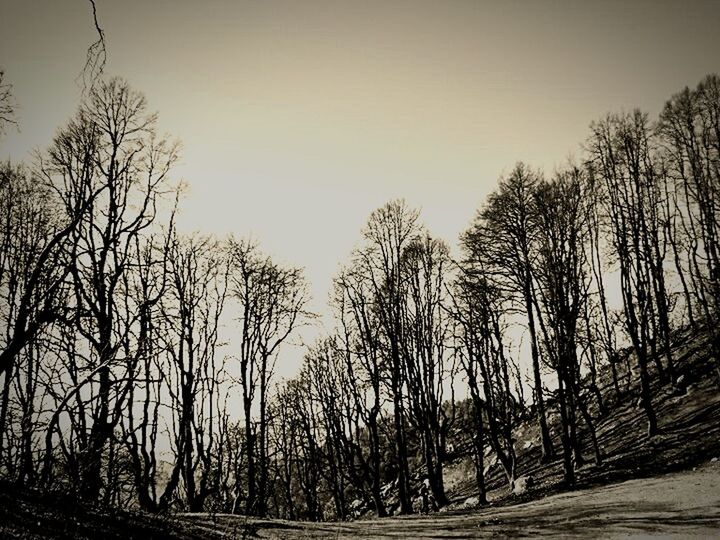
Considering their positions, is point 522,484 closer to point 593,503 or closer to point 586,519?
point 593,503

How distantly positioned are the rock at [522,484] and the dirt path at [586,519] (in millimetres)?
2678

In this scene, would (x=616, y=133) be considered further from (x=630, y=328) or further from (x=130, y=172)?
(x=130, y=172)

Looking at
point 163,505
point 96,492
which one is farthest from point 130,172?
point 163,505

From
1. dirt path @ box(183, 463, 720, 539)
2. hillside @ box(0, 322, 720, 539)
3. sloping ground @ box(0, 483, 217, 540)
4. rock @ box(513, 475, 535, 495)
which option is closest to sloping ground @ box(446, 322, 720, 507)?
hillside @ box(0, 322, 720, 539)

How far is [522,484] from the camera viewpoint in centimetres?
1480

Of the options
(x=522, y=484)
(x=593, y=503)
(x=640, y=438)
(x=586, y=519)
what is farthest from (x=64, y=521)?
(x=640, y=438)

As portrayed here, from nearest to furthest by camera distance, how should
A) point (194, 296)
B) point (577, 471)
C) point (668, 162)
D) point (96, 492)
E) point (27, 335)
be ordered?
point (27, 335) → point (96, 492) → point (577, 471) → point (194, 296) → point (668, 162)

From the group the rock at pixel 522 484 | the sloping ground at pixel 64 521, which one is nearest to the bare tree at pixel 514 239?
the rock at pixel 522 484

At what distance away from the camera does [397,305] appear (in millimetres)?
17047

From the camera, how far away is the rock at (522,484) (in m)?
14.4

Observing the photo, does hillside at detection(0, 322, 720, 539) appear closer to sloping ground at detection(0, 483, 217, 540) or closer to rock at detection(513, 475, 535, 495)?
sloping ground at detection(0, 483, 217, 540)

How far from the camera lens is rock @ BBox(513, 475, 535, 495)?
47.4ft

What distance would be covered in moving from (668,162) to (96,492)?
71.3ft

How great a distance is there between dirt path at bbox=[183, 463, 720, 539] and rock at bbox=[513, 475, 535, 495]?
2.68 metres
